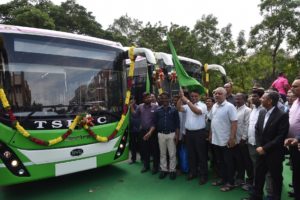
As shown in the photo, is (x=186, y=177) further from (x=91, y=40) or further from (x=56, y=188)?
(x=91, y=40)

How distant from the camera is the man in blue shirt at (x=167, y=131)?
5430mm

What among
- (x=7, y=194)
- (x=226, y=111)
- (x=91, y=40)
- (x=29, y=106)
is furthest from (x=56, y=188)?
(x=226, y=111)

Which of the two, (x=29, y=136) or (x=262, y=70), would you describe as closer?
(x=29, y=136)

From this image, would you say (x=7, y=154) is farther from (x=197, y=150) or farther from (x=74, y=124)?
(x=197, y=150)

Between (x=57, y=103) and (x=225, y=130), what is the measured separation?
2.86 metres

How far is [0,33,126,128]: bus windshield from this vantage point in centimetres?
420

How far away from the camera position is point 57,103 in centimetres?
455

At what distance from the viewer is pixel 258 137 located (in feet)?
13.0

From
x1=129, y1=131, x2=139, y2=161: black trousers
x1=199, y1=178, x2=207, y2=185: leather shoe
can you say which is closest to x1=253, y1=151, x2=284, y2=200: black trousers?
x1=199, y1=178, x2=207, y2=185: leather shoe

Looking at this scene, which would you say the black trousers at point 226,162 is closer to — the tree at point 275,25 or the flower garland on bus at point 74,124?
the flower garland on bus at point 74,124

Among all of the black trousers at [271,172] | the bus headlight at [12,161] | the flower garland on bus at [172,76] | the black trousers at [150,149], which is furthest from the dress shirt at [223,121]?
the flower garland on bus at [172,76]

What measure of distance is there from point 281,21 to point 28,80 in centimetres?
1558

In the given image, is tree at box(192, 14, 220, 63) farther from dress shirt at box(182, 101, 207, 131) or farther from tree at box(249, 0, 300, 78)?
dress shirt at box(182, 101, 207, 131)

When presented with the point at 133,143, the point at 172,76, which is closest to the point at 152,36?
the point at 172,76
